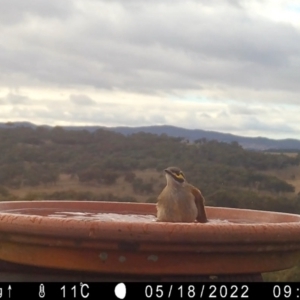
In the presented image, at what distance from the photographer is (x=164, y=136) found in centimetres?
2706

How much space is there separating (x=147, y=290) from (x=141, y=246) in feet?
0.70

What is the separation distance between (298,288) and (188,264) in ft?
1.94

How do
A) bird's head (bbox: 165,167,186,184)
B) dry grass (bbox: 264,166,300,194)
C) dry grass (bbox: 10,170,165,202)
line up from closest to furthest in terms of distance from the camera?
bird's head (bbox: 165,167,186,184) < dry grass (bbox: 10,170,165,202) < dry grass (bbox: 264,166,300,194)

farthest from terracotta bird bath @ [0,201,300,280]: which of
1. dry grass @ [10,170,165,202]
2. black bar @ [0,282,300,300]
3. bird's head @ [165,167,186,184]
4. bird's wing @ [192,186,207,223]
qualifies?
dry grass @ [10,170,165,202]

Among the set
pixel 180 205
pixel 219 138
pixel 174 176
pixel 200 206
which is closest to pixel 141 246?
pixel 180 205

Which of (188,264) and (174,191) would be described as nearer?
(188,264)

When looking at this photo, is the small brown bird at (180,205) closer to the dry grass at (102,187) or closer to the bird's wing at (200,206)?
the bird's wing at (200,206)

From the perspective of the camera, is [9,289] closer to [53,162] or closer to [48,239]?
[48,239]

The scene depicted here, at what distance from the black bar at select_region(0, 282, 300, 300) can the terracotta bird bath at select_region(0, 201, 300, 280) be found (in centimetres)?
6

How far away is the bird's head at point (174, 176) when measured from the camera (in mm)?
4426

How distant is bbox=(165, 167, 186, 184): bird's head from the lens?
4.43 meters

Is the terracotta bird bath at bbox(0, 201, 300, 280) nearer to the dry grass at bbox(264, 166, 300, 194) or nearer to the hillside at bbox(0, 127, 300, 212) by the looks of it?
the hillside at bbox(0, 127, 300, 212)

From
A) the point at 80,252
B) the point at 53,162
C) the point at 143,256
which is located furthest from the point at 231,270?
the point at 53,162

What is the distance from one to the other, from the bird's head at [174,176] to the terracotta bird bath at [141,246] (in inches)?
50.5
